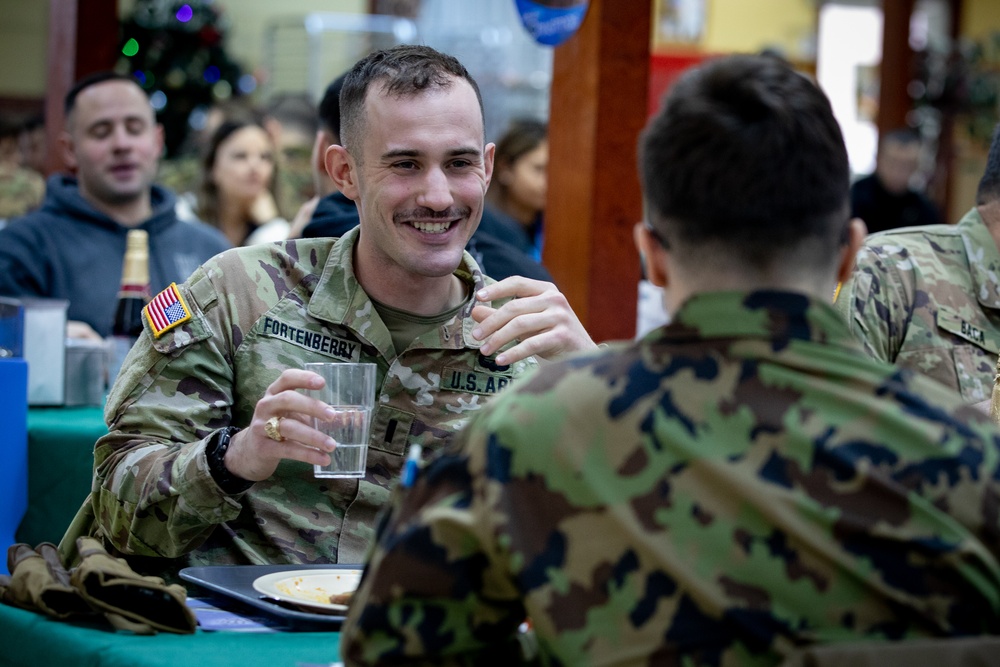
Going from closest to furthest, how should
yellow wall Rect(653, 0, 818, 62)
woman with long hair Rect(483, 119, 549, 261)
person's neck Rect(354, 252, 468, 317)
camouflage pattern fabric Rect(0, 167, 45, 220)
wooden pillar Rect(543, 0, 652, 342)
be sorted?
1. person's neck Rect(354, 252, 468, 317)
2. wooden pillar Rect(543, 0, 652, 342)
3. woman with long hair Rect(483, 119, 549, 261)
4. camouflage pattern fabric Rect(0, 167, 45, 220)
5. yellow wall Rect(653, 0, 818, 62)

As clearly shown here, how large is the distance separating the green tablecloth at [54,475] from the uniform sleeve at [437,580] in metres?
1.98


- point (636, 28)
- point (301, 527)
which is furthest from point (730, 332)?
point (636, 28)

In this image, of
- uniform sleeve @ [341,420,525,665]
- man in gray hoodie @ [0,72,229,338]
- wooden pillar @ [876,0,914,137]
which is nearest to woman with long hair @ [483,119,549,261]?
man in gray hoodie @ [0,72,229,338]

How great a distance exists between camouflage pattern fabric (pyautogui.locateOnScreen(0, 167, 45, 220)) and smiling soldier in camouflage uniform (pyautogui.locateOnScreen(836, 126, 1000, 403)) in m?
6.00

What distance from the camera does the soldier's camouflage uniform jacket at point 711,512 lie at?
111cm

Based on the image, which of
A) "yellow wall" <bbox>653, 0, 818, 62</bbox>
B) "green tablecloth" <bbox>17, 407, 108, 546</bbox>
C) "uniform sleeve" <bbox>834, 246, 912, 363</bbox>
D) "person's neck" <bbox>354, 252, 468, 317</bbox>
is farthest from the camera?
"yellow wall" <bbox>653, 0, 818, 62</bbox>

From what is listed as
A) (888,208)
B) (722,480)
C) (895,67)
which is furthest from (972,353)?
(895,67)

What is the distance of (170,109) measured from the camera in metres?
9.42

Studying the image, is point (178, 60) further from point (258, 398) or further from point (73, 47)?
point (258, 398)

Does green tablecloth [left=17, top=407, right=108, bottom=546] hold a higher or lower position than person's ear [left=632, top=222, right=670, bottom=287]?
lower

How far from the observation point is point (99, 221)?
4703 mm

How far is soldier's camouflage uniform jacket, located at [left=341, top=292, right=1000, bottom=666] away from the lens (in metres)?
1.11

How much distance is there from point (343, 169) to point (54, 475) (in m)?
1.17

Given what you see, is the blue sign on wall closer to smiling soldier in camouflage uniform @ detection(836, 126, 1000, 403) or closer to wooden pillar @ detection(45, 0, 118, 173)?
smiling soldier in camouflage uniform @ detection(836, 126, 1000, 403)
